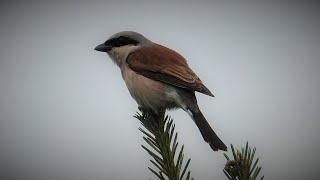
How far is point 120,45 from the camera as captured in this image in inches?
181

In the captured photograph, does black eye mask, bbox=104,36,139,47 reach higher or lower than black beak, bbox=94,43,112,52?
higher

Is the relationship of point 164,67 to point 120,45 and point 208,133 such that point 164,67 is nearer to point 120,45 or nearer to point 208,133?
point 120,45

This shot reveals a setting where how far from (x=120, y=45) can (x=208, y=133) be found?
2.26 meters

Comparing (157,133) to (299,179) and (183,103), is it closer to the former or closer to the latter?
(183,103)

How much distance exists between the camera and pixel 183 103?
134 inches

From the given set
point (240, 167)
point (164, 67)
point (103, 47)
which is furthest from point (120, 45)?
point (240, 167)

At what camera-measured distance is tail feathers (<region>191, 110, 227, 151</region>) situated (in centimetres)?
245

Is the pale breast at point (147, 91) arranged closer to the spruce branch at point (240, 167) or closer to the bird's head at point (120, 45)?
the bird's head at point (120, 45)

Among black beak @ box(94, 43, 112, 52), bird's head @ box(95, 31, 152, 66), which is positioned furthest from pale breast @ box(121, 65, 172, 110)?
black beak @ box(94, 43, 112, 52)

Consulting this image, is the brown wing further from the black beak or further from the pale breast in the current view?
the black beak

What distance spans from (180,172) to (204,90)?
66.2 inches

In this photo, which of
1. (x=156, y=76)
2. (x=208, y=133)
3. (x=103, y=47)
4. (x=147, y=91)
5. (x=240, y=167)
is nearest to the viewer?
(x=240, y=167)

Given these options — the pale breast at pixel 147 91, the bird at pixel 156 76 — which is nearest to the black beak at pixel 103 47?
the bird at pixel 156 76

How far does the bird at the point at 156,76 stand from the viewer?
3482 millimetres
